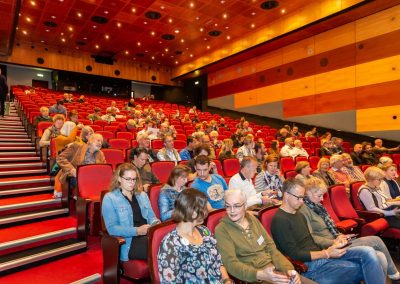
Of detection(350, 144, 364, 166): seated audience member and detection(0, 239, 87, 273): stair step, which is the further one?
detection(350, 144, 364, 166): seated audience member

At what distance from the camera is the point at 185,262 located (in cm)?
148

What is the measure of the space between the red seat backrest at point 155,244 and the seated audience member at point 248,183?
1.35 metres

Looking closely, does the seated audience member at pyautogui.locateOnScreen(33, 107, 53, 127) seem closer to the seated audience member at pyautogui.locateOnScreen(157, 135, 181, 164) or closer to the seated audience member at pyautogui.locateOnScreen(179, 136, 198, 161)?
the seated audience member at pyautogui.locateOnScreen(157, 135, 181, 164)

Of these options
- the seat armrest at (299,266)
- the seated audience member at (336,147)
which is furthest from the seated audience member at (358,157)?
the seat armrest at (299,266)

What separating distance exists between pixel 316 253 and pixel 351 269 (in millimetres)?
272

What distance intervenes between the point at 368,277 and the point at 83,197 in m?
2.34

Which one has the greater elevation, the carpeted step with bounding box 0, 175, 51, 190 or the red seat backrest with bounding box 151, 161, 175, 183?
the red seat backrest with bounding box 151, 161, 175, 183

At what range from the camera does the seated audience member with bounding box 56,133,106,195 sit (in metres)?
3.06

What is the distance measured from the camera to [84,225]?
2527 mm

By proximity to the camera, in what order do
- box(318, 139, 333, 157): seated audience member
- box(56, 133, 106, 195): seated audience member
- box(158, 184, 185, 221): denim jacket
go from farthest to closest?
box(318, 139, 333, 157): seated audience member < box(56, 133, 106, 195): seated audience member < box(158, 184, 185, 221): denim jacket

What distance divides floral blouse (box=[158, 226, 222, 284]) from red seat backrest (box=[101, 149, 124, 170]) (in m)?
2.61

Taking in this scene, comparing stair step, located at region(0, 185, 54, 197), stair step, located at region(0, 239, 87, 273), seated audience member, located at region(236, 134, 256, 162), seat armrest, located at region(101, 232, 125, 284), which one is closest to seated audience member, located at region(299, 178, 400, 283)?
seat armrest, located at region(101, 232, 125, 284)

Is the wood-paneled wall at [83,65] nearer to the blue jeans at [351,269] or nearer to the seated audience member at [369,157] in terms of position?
the seated audience member at [369,157]

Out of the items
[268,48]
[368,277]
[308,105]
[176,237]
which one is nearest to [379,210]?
[368,277]
